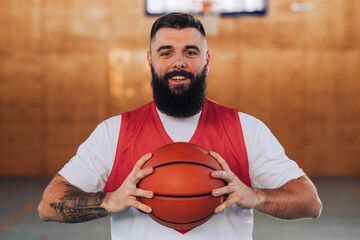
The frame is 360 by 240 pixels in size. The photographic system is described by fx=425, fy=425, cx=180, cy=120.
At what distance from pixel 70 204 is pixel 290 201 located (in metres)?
0.89

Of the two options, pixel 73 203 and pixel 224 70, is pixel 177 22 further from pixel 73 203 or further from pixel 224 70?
pixel 224 70

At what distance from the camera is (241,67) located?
27.2 feet

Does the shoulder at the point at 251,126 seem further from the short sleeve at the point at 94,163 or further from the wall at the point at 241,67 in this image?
the wall at the point at 241,67

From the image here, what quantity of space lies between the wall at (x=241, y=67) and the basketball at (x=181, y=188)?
22.0 ft

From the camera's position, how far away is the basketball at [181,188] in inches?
60.2

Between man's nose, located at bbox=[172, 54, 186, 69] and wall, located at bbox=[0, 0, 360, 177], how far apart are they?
6.45m

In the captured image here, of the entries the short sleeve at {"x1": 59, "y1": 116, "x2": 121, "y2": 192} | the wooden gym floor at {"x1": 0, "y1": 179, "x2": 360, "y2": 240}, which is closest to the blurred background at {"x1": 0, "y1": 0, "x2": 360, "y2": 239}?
the wooden gym floor at {"x1": 0, "y1": 179, "x2": 360, "y2": 240}

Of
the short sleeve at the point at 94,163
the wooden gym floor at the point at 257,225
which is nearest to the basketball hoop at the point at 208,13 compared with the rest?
the wooden gym floor at the point at 257,225

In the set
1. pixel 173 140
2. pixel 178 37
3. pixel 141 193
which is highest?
pixel 178 37

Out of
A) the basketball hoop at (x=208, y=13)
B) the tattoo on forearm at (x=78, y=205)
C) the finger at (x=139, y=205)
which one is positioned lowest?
the tattoo on forearm at (x=78, y=205)

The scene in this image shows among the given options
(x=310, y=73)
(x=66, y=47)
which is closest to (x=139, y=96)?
(x=66, y=47)

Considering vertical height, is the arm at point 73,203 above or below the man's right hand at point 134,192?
below

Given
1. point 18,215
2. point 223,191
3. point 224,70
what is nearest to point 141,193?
point 223,191

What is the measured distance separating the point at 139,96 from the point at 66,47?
5.65 feet
